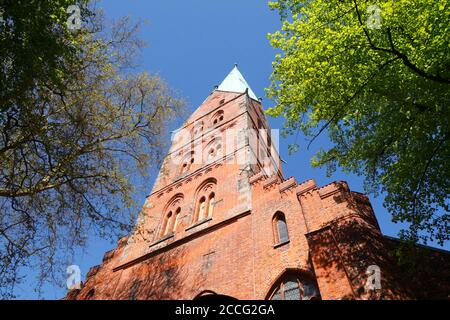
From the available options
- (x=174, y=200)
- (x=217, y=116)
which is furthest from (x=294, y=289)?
(x=217, y=116)

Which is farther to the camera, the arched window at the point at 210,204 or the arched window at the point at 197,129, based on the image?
the arched window at the point at 197,129

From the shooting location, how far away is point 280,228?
10586mm

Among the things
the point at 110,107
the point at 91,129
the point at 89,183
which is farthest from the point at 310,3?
the point at 89,183

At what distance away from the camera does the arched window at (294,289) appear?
8.23 meters

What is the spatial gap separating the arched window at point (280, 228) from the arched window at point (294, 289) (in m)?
1.26

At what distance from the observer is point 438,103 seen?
22.7ft

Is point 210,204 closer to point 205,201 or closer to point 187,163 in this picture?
point 205,201

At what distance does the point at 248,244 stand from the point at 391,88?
6.36 meters

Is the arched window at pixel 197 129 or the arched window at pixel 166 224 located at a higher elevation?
the arched window at pixel 197 129

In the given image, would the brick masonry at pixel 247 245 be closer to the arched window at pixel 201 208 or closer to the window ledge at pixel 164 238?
the window ledge at pixel 164 238

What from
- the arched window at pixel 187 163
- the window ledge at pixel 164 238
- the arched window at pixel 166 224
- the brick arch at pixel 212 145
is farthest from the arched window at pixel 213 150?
the window ledge at pixel 164 238
